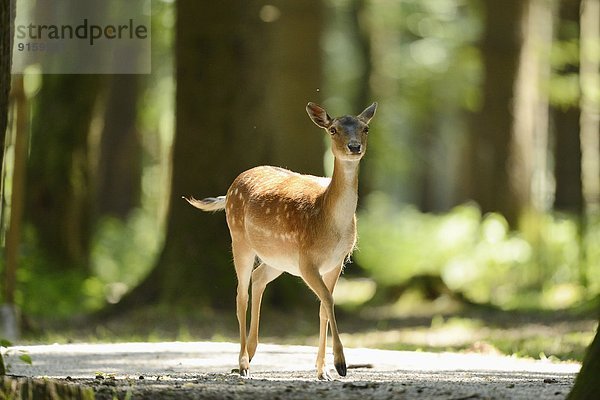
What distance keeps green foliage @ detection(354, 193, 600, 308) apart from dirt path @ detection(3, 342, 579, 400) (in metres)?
8.32

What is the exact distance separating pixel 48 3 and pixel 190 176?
4.31 m

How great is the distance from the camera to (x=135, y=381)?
850 centimetres

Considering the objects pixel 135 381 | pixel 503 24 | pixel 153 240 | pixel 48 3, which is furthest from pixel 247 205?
pixel 153 240

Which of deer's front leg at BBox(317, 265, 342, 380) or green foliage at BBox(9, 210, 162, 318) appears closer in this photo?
deer's front leg at BBox(317, 265, 342, 380)

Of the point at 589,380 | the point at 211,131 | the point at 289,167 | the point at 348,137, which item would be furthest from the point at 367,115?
the point at 289,167

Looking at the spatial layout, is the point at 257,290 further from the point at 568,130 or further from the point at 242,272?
the point at 568,130

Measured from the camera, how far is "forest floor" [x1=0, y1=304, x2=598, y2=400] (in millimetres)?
7809

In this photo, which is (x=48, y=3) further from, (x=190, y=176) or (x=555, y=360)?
(x=555, y=360)

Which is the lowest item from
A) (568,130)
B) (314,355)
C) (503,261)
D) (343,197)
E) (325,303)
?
(314,355)

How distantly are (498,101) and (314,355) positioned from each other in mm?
14408

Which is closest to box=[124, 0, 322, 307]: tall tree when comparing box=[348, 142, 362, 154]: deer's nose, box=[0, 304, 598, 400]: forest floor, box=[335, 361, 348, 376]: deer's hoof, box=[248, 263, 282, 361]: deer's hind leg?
box=[0, 304, 598, 400]: forest floor

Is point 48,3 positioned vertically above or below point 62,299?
above

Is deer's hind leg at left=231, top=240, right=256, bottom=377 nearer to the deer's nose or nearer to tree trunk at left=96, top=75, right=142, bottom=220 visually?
the deer's nose

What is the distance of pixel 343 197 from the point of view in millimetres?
9414
